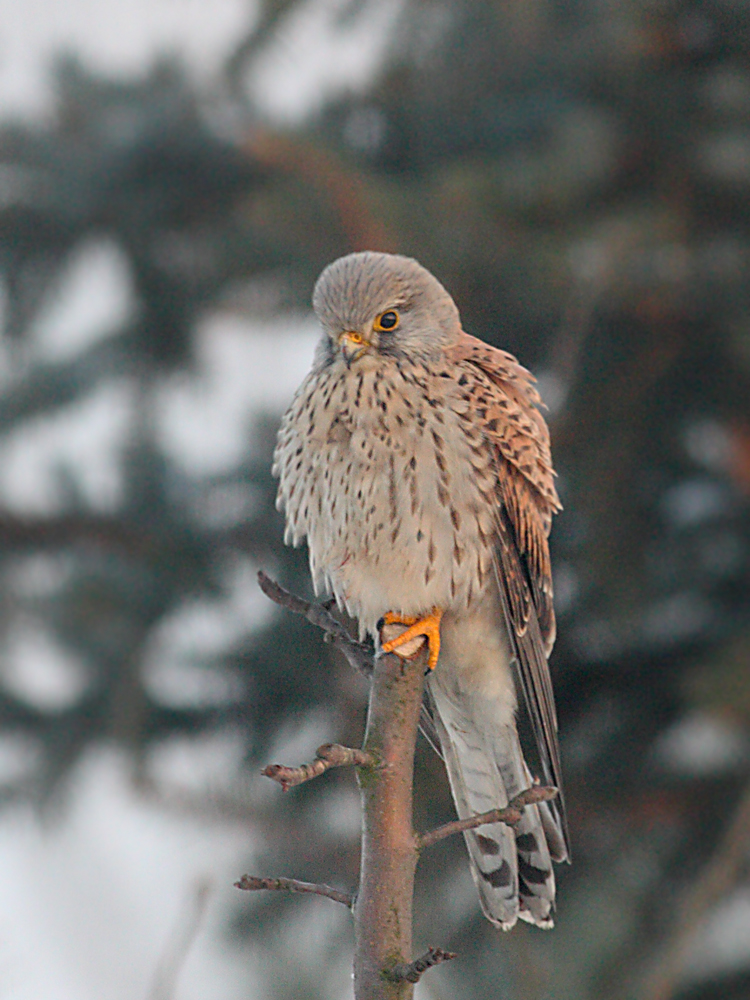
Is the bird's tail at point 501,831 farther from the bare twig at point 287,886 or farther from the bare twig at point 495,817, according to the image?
the bare twig at point 287,886

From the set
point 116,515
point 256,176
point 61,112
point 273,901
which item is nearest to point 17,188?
point 61,112

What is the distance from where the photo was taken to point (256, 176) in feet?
13.3

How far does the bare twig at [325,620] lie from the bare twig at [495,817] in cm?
31

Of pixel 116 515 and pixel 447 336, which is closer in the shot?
pixel 447 336

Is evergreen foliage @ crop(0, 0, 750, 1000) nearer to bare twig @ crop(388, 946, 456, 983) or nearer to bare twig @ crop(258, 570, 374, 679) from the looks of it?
bare twig @ crop(258, 570, 374, 679)

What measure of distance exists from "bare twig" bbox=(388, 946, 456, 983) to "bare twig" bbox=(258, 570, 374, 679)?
1.41 feet

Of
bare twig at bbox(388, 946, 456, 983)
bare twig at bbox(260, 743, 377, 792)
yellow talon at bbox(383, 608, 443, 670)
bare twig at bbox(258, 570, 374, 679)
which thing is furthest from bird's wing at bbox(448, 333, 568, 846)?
bare twig at bbox(388, 946, 456, 983)

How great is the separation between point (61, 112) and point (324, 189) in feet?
5.06

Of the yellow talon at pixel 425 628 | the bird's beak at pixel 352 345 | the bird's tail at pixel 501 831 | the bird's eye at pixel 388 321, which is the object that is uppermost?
the bird's eye at pixel 388 321

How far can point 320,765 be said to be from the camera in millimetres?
982

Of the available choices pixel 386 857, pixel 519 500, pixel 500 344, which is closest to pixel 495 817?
pixel 386 857

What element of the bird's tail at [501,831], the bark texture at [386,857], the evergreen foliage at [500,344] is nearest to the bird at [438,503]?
the bird's tail at [501,831]

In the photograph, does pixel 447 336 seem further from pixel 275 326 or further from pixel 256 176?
pixel 256 176

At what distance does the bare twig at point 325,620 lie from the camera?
128cm
